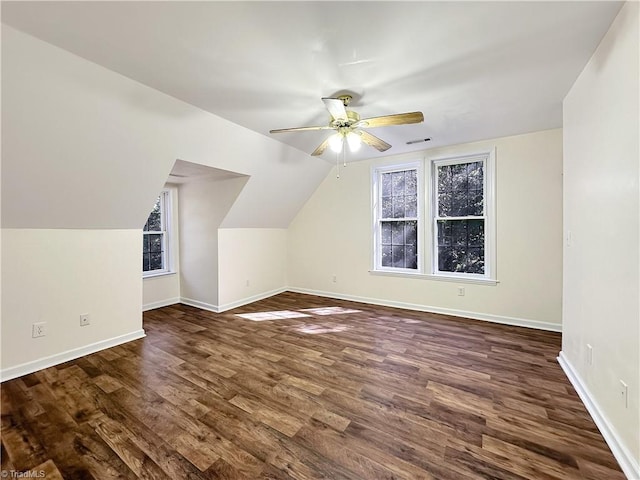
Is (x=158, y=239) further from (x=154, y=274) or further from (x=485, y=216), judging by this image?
(x=485, y=216)

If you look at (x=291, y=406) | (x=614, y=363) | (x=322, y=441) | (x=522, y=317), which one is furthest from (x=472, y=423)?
(x=522, y=317)

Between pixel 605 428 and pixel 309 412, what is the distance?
1813 millimetres

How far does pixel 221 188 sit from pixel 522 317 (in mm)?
4432

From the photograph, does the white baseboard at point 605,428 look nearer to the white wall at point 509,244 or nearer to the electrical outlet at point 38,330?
the white wall at point 509,244

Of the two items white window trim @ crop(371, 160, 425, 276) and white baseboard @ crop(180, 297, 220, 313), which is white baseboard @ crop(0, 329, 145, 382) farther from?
white window trim @ crop(371, 160, 425, 276)

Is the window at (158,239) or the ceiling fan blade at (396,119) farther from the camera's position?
the window at (158,239)

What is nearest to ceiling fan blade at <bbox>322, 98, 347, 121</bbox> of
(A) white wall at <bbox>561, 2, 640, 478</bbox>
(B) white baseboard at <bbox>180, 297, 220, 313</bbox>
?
(A) white wall at <bbox>561, 2, 640, 478</bbox>

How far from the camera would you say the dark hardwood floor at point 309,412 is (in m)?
1.47

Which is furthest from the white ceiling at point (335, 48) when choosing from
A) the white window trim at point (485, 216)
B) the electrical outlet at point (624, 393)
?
the electrical outlet at point (624, 393)

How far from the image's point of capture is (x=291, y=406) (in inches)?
77.2

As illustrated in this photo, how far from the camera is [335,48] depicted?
1.77 m

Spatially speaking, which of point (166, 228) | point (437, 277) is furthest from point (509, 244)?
point (166, 228)

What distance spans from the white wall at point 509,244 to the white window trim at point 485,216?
68mm

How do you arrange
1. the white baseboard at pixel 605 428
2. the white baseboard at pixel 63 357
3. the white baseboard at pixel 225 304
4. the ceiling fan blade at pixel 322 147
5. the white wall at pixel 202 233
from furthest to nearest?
1. the white baseboard at pixel 225 304
2. the white wall at pixel 202 233
3. the ceiling fan blade at pixel 322 147
4. the white baseboard at pixel 63 357
5. the white baseboard at pixel 605 428
